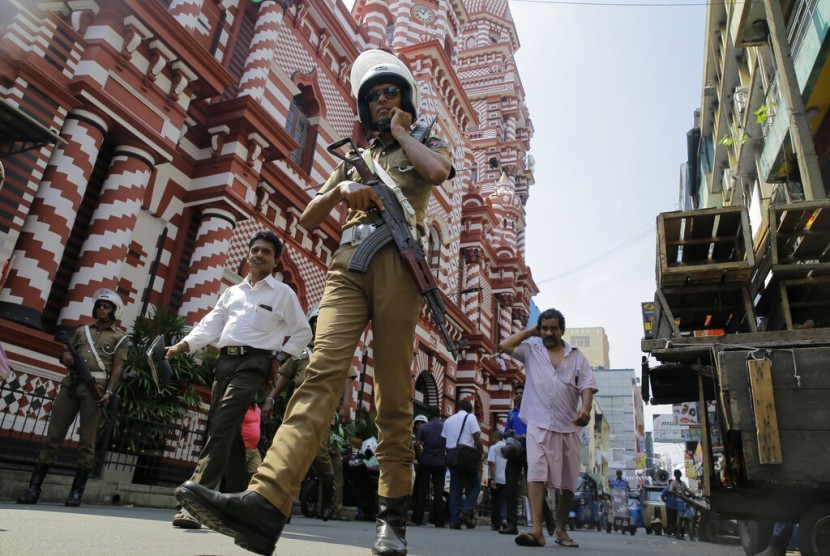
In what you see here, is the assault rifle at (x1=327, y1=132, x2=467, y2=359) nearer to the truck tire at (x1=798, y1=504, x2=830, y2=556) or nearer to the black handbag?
the truck tire at (x1=798, y1=504, x2=830, y2=556)

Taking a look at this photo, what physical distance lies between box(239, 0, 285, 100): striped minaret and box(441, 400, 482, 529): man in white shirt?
7925 millimetres

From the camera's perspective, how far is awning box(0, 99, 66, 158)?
713 cm

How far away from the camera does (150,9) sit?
9664mm

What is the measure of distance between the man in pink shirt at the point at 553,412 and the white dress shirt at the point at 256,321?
7.07 feet

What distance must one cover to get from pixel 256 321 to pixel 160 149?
6872mm

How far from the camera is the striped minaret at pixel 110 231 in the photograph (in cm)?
859

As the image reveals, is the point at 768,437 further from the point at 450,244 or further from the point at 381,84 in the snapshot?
the point at 450,244

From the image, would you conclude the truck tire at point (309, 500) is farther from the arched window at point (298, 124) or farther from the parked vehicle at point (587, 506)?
the parked vehicle at point (587, 506)

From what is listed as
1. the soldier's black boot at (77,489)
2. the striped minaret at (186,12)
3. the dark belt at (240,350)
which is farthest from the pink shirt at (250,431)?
the striped minaret at (186,12)

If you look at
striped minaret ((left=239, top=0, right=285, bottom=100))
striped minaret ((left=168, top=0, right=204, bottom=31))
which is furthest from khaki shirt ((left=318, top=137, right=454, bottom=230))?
striped minaret ((left=239, top=0, right=285, bottom=100))

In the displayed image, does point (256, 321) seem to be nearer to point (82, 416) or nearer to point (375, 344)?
point (375, 344)

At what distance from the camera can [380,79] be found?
332cm

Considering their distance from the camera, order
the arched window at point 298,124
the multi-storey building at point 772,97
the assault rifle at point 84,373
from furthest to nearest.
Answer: the arched window at point 298,124 → the multi-storey building at point 772,97 → the assault rifle at point 84,373

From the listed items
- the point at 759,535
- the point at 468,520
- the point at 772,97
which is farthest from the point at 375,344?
the point at 772,97
